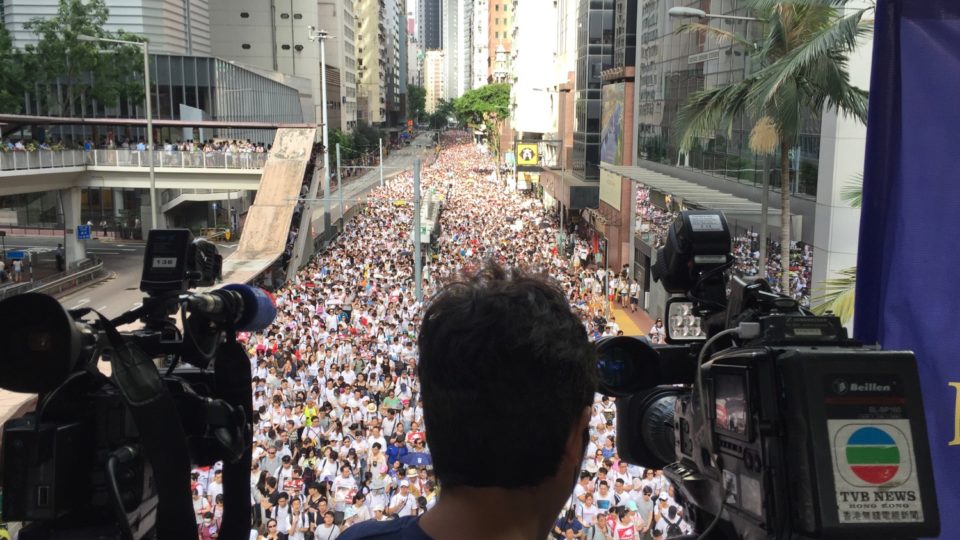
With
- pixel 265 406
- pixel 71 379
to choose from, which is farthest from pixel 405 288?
pixel 71 379

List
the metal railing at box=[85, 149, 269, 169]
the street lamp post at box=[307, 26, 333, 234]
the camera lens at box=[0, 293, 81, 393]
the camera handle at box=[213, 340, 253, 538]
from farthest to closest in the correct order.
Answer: the street lamp post at box=[307, 26, 333, 234] < the metal railing at box=[85, 149, 269, 169] < the camera handle at box=[213, 340, 253, 538] < the camera lens at box=[0, 293, 81, 393]

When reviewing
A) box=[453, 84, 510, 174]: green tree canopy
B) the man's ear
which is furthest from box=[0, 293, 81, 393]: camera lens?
box=[453, 84, 510, 174]: green tree canopy

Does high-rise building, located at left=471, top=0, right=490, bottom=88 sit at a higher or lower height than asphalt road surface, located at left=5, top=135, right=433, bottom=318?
higher

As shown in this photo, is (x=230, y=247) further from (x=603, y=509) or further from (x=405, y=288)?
(x=603, y=509)

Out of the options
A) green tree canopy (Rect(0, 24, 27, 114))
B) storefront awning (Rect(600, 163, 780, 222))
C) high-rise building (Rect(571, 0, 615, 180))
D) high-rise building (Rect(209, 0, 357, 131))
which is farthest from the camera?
high-rise building (Rect(209, 0, 357, 131))

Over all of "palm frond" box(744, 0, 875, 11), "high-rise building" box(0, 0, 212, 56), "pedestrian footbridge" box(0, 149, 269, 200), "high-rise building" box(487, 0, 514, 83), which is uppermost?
"high-rise building" box(487, 0, 514, 83)

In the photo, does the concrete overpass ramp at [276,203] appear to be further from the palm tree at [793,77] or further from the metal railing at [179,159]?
the palm tree at [793,77]

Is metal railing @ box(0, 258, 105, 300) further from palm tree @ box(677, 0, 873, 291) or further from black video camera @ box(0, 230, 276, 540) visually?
black video camera @ box(0, 230, 276, 540)

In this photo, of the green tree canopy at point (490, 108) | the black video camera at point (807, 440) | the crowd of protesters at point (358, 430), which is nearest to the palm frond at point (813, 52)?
the crowd of protesters at point (358, 430)
